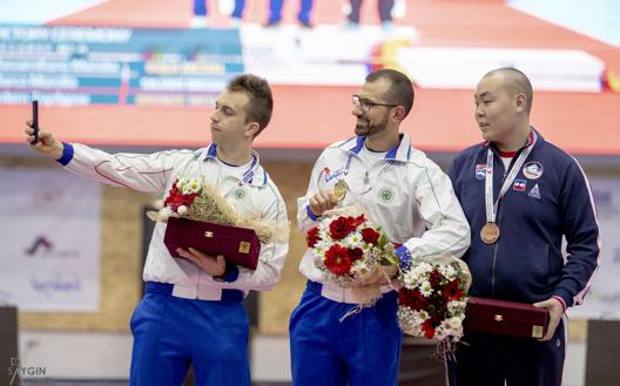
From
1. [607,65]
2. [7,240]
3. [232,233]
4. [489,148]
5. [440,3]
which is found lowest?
[7,240]

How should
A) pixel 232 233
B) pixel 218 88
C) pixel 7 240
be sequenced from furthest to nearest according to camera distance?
pixel 7 240 → pixel 218 88 → pixel 232 233

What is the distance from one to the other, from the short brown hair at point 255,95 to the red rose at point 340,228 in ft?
2.47

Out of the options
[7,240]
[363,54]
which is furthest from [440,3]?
[7,240]

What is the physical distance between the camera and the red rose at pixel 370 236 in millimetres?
3762

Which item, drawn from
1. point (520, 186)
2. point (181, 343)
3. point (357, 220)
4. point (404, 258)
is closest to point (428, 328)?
point (404, 258)

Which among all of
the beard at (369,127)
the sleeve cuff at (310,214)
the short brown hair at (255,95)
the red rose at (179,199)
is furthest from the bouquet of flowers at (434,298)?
the short brown hair at (255,95)

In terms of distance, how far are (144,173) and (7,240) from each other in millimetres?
3813

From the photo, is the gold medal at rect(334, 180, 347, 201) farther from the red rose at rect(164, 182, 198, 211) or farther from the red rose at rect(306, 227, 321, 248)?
the red rose at rect(164, 182, 198, 211)

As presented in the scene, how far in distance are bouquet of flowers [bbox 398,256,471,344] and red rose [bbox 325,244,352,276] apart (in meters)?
0.27

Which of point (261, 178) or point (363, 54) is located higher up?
point (363, 54)

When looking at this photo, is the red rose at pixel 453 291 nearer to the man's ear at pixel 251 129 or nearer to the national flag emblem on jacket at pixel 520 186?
the national flag emblem on jacket at pixel 520 186

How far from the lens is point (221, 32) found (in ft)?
22.4

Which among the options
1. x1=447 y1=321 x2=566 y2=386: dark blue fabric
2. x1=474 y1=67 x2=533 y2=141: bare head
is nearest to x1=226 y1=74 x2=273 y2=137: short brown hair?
x1=474 y1=67 x2=533 y2=141: bare head

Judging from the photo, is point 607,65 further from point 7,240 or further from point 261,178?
point 7,240
